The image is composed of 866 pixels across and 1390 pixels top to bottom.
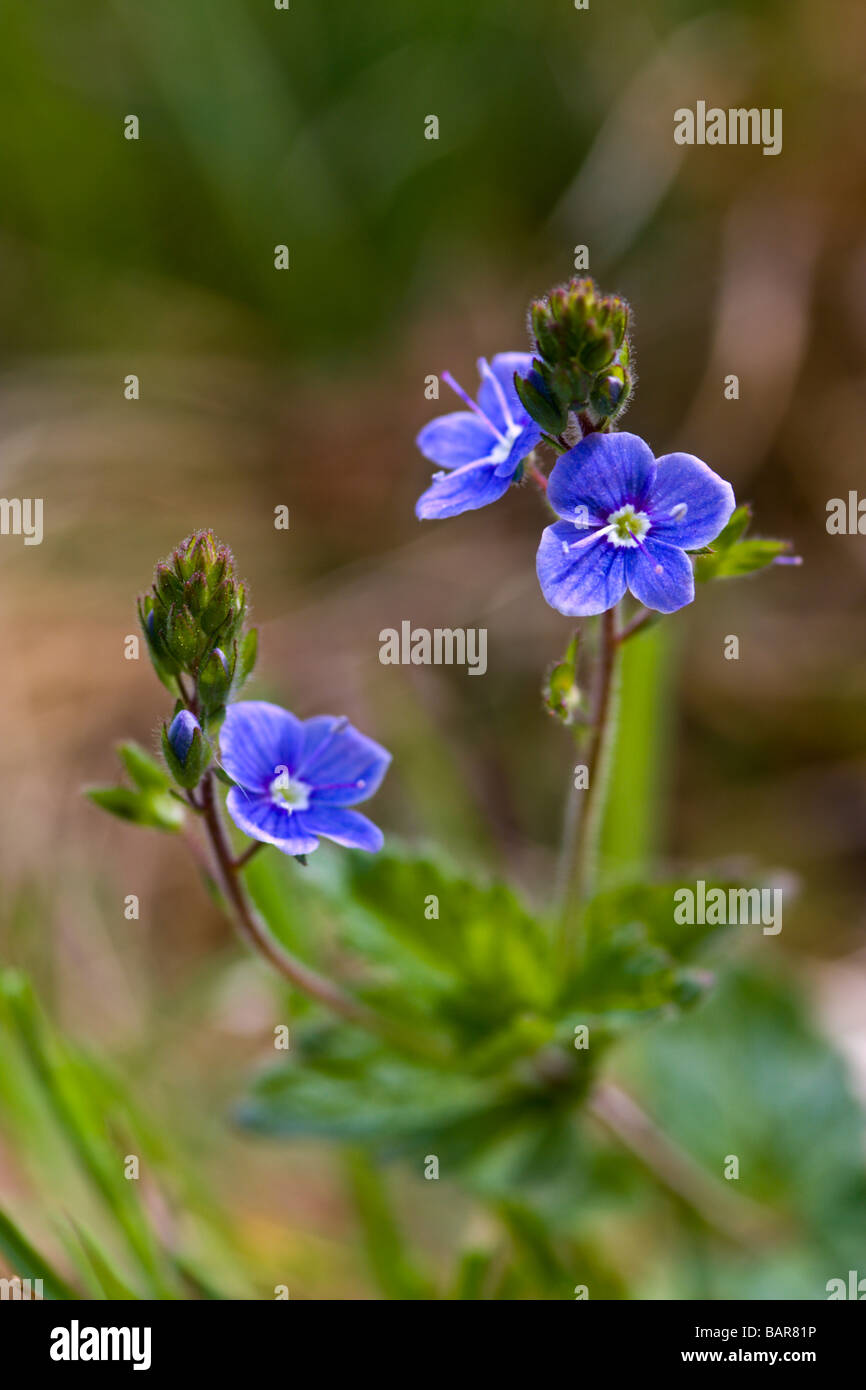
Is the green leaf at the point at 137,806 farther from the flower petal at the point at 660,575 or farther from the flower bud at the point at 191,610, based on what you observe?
the flower petal at the point at 660,575

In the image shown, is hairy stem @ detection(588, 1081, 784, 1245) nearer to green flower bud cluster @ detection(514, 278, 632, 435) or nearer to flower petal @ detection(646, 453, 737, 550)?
flower petal @ detection(646, 453, 737, 550)

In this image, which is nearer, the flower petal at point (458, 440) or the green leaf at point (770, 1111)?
the flower petal at point (458, 440)

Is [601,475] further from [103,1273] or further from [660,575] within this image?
[103,1273]

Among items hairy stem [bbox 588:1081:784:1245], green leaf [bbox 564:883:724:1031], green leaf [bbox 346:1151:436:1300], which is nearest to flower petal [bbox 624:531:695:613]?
green leaf [bbox 564:883:724:1031]

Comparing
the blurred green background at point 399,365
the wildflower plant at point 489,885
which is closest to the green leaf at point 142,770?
the wildflower plant at point 489,885

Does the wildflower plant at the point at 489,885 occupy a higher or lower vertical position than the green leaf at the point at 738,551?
lower

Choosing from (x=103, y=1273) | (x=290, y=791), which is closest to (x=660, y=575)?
(x=290, y=791)

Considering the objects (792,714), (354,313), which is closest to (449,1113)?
(792,714)
